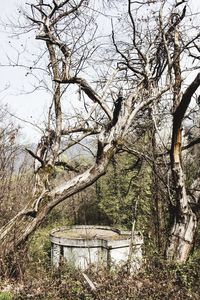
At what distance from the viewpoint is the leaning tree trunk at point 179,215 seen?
22.7ft

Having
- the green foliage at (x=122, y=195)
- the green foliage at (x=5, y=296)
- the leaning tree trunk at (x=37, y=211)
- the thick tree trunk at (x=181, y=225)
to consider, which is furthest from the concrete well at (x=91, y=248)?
the green foliage at (x=122, y=195)

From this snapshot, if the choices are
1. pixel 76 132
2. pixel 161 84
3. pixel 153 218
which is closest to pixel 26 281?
pixel 153 218

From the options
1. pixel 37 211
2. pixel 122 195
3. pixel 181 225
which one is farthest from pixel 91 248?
pixel 122 195

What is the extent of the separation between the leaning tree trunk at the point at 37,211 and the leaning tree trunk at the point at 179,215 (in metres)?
1.42

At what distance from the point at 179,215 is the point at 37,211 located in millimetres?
2882

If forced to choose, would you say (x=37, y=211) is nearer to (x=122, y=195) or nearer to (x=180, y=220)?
(x=180, y=220)

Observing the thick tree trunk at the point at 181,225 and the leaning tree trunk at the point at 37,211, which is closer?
the leaning tree trunk at the point at 37,211

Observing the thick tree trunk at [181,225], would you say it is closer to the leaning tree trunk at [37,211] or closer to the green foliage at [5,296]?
the leaning tree trunk at [37,211]

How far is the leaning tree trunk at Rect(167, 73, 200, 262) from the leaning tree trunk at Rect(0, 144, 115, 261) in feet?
4.66

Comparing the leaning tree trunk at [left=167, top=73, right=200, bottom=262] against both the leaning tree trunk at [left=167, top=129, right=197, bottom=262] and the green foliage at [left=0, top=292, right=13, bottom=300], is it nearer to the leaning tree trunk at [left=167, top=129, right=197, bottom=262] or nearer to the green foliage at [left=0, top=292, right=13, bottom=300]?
the leaning tree trunk at [left=167, top=129, right=197, bottom=262]

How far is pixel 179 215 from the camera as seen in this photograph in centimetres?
710

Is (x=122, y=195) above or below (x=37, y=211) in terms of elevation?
above

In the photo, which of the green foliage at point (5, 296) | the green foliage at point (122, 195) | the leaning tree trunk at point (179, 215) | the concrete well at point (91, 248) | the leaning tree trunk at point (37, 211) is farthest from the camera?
the green foliage at point (122, 195)

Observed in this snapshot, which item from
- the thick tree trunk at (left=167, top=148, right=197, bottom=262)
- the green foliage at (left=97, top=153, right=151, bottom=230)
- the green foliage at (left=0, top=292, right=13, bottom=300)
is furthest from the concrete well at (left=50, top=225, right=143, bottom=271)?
the green foliage at (left=97, top=153, right=151, bottom=230)
